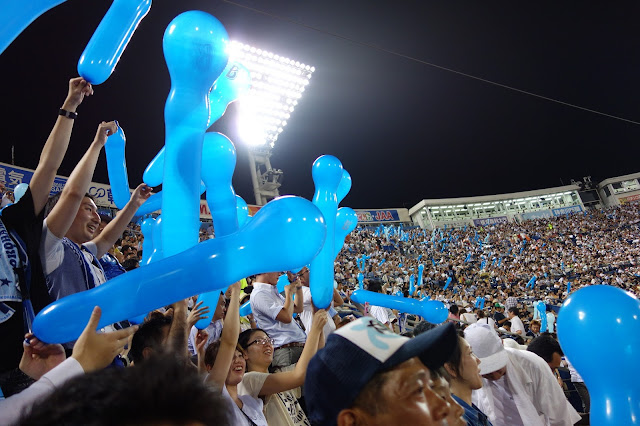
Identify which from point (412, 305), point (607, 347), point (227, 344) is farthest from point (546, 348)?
point (227, 344)

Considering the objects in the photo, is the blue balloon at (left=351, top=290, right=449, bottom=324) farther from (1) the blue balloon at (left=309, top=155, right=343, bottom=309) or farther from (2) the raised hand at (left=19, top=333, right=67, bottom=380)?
(2) the raised hand at (left=19, top=333, right=67, bottom=380)

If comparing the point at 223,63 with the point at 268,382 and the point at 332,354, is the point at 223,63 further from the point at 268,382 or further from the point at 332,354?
the point at 268,382

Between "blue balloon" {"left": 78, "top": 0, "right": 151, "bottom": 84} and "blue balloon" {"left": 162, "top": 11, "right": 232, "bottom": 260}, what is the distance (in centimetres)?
25

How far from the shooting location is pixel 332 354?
1036 mm

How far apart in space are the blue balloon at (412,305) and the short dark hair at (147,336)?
2.40 meters

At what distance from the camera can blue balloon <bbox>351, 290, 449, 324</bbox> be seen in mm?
3471

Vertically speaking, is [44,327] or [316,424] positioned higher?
[44,327]

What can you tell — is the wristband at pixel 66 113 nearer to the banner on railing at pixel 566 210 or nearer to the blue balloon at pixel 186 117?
the blue balloon at pixel 186 117

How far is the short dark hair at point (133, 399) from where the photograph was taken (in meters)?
0.49

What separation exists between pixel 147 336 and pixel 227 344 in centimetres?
36

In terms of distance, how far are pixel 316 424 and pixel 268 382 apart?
1169mm

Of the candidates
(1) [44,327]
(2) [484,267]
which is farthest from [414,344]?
(2) [484,267]

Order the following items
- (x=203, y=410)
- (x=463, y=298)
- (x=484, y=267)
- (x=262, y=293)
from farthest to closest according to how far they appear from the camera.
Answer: (x=484, y=267) < (x=463, y=298) < (x=262, y=293) < (x=203, y=410)

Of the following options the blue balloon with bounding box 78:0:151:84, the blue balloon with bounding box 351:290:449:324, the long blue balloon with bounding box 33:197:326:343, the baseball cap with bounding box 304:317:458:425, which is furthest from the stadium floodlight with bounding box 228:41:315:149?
the baseball cap with bounding box 304:317:458:425
